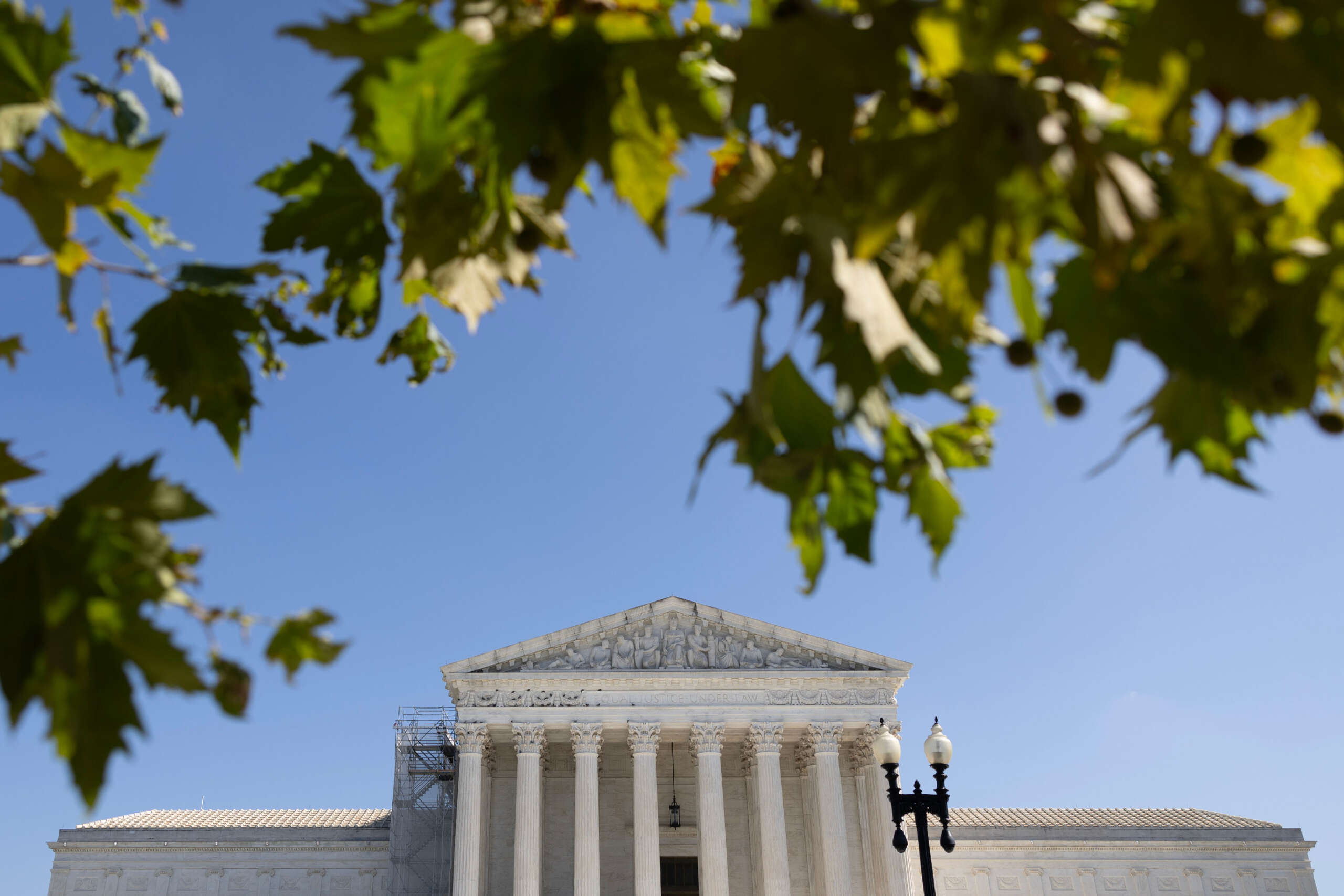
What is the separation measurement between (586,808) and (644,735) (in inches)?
106

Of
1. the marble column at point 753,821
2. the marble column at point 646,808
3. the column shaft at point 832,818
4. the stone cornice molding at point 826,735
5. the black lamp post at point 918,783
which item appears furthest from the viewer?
the marble column at point 753,821

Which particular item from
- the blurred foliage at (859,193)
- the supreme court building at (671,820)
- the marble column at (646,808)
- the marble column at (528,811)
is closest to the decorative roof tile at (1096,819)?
the supreme court building at (671,820)

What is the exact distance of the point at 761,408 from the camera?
1.50 metres

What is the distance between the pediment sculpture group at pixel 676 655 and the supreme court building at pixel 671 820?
0.06m

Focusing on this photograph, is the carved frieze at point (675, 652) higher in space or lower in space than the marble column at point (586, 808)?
higher

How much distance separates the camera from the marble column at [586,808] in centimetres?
2986

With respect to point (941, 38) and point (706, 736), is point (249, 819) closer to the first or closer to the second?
point (706, 736)

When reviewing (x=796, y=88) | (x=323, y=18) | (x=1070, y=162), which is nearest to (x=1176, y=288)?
(x=1070, y=162)

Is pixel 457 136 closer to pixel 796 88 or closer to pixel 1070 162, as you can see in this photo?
pixel 796 88

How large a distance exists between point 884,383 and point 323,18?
0.97 meters

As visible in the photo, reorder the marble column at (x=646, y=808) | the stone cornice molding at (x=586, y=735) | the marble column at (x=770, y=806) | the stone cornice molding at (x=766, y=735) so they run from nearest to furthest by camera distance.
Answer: the marble column at (x=646, y=808), the marble column at (x=770, y=806), the stone cornice molding at (x=586, y=735), the stone cornice molding at (x=766, y=735)

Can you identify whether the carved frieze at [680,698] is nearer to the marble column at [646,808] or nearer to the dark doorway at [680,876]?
the marble column at [646,808]

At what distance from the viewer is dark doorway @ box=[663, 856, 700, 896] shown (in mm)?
34250

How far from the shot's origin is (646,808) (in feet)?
101
